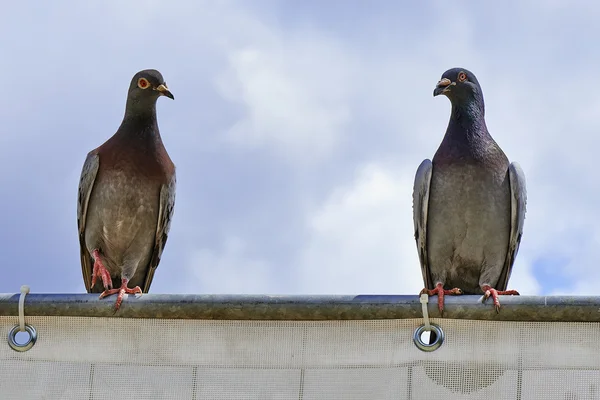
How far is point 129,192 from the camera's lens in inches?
374

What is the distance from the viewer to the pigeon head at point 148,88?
381 inches

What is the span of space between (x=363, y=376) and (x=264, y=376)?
0.43m

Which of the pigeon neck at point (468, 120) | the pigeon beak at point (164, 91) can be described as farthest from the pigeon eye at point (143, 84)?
the pigeon neck at point (468, 120)

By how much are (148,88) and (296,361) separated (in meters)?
6.05

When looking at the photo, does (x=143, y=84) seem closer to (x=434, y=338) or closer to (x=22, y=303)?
(x=22, y=303)

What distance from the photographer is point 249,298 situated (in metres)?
4.08

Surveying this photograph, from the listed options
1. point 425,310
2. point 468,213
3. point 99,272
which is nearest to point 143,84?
point 99,272

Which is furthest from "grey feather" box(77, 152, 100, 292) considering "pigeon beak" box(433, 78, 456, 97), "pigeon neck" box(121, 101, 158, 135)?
"pigeon beak" box(433, 78, 456, 97)

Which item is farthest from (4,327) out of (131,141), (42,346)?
(131,141)

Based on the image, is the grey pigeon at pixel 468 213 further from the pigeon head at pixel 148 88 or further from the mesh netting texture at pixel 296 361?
the mesh netting texture at pixel 296 361

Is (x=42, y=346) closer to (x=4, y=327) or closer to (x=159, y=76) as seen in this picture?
(x=4, y=327)

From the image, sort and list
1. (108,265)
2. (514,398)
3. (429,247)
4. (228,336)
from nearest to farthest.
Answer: (514,398) → (228,336) → (429,247) → (108,265)

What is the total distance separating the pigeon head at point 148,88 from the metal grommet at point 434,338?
609cm

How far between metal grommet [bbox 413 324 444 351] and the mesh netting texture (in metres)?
0.02
